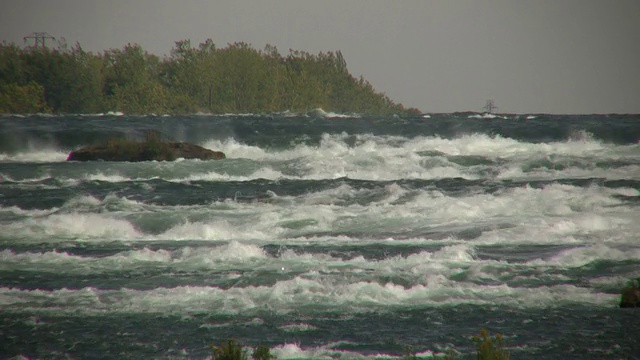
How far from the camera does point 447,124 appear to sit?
65062mm

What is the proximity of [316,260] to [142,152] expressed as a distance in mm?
25254

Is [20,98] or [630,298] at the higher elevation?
[20,98]

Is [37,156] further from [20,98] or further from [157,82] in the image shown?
[157,82]

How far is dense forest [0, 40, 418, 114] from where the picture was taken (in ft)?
336

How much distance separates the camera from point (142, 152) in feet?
133

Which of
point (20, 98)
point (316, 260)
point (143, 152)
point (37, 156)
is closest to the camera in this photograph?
point (316, 260)

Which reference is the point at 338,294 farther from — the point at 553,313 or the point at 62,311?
the point at 62,311

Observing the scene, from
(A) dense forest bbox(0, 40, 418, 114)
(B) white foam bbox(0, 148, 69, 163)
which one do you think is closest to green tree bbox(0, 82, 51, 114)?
(A) dense forest bbox(0, 40, 418, 114)

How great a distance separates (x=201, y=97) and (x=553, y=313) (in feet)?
378

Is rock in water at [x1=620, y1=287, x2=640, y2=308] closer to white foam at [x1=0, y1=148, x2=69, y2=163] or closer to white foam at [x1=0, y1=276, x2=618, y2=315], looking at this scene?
white foam at [x1=0, y1=276, x2=618, y2=315]

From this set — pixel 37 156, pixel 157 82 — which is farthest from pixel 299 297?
pixel 157 82


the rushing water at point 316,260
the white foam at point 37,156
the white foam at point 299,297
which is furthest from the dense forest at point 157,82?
the white foam at point 299,297

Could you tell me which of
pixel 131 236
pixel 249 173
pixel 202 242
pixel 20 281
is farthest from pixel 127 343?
pixel 249 173

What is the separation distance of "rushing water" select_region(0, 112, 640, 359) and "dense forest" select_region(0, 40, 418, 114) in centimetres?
6950
